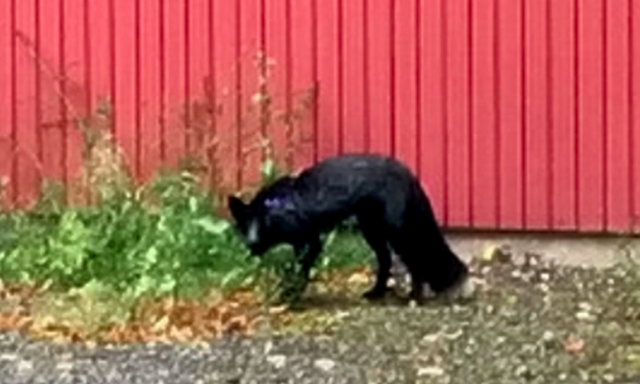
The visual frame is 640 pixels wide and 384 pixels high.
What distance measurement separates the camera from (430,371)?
35.7 ft

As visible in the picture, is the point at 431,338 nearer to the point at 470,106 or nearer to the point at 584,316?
the point at 584,316

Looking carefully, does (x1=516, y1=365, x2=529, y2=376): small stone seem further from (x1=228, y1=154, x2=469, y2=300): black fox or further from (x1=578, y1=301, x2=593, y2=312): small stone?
(x1=228, y1=154, x2=469, y2=300): black fox

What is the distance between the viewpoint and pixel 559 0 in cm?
1370

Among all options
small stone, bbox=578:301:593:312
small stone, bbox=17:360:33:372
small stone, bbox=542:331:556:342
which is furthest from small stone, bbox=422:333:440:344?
small stone, bbox=17:360:33:372

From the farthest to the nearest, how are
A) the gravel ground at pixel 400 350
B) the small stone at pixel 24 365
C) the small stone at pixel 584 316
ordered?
the small stone at pixel 584 316 → the small stone at pixel 24 365 → the gravel ground at pixel 400 350

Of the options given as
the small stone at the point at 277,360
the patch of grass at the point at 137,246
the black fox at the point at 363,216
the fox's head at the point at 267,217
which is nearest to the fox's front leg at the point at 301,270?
the black fox at the point at 363,216

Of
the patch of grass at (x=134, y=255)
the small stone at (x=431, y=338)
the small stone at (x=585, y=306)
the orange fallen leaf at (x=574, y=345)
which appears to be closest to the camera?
the orange fallen leaf at (x=574, y=345)

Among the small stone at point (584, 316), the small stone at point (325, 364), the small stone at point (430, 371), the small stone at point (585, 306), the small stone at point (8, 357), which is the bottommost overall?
the small stone at point (585, 306)

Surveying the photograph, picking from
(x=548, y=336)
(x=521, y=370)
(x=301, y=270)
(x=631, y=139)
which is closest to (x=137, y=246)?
(x=301, y=270)

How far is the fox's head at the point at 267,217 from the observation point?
1220cm

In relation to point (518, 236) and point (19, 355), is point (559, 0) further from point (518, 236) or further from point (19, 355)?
point (19, 355)

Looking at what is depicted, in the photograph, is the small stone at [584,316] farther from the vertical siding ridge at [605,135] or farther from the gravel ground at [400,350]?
the vertical siding ridge at [605,135]

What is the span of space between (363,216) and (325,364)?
1.62 metres

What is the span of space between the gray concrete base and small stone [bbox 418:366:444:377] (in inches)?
117
